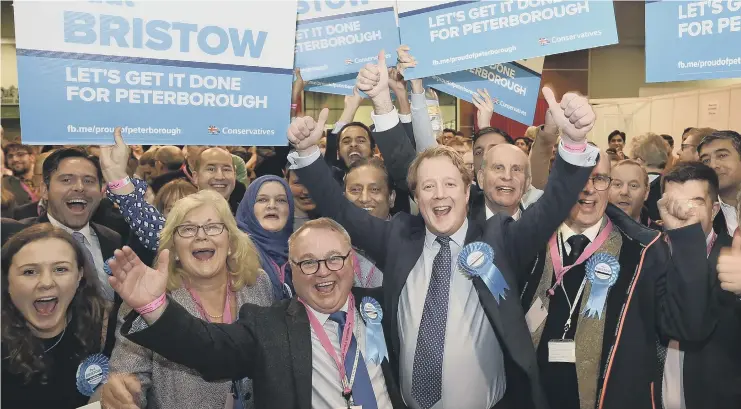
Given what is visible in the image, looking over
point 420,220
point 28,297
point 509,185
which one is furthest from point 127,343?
point 509,185

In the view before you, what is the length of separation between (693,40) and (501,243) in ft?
4.60

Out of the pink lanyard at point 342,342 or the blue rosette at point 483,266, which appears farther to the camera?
the blue rosette at point 483,266

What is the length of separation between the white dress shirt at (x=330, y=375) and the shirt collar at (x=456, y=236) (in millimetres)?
484

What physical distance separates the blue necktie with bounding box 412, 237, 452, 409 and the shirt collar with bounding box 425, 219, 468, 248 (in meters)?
0.18

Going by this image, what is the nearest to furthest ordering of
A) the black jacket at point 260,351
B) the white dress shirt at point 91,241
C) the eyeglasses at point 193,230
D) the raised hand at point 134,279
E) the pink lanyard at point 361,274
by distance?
the raised hand at point 134,279 → the black jacket at point 260,351 → the eyeglasses at point 193,230 → the pink lanyard at point 361,274 → the white dress shirt at point 91,241

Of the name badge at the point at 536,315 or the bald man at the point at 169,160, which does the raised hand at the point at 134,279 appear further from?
the bald man at the point at 169,160

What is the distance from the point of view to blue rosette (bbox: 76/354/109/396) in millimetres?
2672

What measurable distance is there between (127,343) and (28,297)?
0.45 m

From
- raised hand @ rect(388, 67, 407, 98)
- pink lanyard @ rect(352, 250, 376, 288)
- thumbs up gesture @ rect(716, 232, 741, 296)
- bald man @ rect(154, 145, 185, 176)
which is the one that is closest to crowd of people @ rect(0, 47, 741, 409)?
thumbs up gesture @ rect(716, 232, 741, 296)

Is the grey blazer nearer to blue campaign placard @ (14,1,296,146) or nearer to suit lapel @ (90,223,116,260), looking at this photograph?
blue campaign placard @ (14,1,296,146)

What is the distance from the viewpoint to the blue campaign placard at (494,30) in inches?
136

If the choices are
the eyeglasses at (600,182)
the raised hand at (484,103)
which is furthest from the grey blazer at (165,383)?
the raised hand at (484,103)

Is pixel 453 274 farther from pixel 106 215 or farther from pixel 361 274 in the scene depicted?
pixel 106 215

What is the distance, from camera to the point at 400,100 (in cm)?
390
